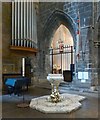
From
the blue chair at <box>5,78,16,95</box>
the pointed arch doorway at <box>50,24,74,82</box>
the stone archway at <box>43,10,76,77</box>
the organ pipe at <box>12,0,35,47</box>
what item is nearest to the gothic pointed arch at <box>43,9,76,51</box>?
the stone archway at <box>43,10,76,77</box>

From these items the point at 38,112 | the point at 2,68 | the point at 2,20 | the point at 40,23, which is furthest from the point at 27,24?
the point at 38,112

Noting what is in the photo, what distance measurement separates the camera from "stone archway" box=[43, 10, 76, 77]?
28.2 feet

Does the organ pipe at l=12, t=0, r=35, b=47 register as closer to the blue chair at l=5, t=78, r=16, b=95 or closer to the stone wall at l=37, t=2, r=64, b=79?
the blue chair at l=5, t=78, r=16, b=95

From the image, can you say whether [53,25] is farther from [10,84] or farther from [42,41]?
[10,84]

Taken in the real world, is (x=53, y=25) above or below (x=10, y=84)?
above

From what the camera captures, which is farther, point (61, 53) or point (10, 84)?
point (61, 53)

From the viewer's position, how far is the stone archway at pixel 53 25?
28.2 feet

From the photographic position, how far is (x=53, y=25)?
9.48 metres

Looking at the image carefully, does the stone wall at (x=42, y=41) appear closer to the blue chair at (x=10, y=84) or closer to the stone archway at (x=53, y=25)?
the stone archway at (x=53, y=25)

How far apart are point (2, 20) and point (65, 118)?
135 inches

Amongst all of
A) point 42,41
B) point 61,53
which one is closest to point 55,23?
point 42,41

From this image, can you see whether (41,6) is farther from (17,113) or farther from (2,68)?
(17,113)

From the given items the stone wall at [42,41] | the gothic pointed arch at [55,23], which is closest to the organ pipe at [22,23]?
the gothic pointed arch at [55,23]

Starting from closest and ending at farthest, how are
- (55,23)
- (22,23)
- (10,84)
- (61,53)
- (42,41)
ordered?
(10,84) → (22,23) → (55,23) → (42,41) → (61,53)
